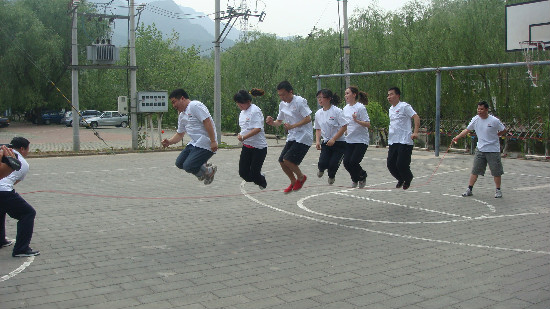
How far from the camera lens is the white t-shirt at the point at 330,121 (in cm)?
1048

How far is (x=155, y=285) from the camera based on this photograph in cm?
584

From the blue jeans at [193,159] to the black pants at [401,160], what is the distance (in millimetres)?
3617

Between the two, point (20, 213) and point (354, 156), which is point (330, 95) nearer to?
point (354, 156)

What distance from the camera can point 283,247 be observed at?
24.5 ft

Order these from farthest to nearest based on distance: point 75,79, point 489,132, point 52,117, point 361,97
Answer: point 52,117 < point 75,79 < point 489,132 < point 361,97

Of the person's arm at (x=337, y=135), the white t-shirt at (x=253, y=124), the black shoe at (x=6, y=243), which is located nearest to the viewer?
the black shoe at (x=6, y=243)

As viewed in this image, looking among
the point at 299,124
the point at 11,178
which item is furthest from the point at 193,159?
the point at 11,178

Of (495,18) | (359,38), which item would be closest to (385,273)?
(495,18)

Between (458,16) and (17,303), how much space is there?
23.1m

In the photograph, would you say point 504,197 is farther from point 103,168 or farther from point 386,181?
point 103,168

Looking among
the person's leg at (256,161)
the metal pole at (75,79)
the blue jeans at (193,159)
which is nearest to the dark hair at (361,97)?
the person's leg at (256,161)

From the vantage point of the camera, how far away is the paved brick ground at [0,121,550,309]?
5512 millimetres

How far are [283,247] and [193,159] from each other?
248 centimetres

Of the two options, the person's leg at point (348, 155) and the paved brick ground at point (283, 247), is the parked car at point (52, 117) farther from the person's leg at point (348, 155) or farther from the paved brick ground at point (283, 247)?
the person's leg at point (348, 155)
